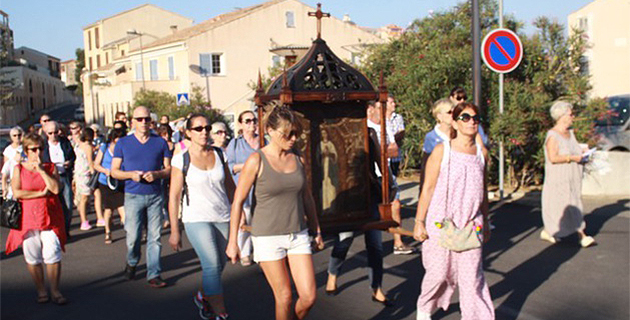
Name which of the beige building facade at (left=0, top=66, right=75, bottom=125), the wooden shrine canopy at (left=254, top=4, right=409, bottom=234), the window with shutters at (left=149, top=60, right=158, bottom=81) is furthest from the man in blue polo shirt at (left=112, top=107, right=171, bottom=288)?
the beige building facade at (left=0, top=66, right=75, bottom=125)

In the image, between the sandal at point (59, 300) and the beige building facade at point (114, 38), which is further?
the beige building facade at point (114, 38)

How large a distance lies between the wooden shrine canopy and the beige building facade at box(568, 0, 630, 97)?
128 feet

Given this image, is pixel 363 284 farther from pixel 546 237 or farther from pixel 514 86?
pixel 514 86

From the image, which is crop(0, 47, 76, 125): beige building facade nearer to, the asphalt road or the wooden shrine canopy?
the asphalt road

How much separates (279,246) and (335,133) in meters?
1.18

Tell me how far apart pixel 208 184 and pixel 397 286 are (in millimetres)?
2249

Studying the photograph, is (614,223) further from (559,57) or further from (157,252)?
(157,252)

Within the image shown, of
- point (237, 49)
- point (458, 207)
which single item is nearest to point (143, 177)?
point (458, 207)

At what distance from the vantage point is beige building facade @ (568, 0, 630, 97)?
4181cm

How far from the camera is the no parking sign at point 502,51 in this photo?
11.3 meters

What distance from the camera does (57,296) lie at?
6898mm

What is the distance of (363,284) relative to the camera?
733cm

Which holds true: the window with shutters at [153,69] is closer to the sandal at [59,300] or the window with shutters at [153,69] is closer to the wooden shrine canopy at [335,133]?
the sandal at [59,300]

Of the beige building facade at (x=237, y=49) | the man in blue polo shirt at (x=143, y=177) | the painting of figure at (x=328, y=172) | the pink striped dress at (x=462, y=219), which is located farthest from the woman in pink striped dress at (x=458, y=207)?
the beige building facade at (x=237, y=49)
